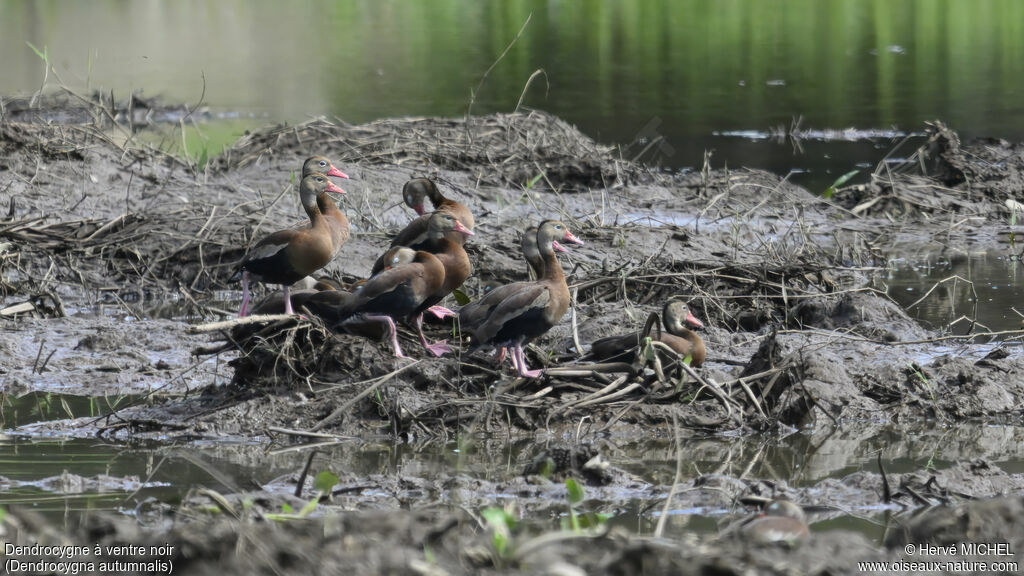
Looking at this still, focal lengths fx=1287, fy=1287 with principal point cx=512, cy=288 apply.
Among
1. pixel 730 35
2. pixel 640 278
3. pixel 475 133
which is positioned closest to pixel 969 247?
pixel 640 278

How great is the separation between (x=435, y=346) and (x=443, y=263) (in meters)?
0.45

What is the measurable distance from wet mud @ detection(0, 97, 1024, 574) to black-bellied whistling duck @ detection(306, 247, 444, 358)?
17 centimetres

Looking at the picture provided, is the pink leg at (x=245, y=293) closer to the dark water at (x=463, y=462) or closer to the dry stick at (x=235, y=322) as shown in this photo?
→ the dry stick at (x=235, y=322)

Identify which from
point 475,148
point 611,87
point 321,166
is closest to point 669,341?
point 321,166

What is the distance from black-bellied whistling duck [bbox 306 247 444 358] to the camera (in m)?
6.45

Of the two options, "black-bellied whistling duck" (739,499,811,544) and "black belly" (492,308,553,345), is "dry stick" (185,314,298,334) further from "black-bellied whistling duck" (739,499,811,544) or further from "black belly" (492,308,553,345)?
"black-bellied whistling duck" (739,499,811,544)

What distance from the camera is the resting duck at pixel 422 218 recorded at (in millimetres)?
7262

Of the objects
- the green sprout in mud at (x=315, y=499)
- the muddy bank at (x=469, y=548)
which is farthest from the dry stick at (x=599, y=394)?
the muddy bank at (x=469, y=548)

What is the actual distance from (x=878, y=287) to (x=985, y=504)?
5255 mm

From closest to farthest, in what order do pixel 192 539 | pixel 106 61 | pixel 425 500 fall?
pixel 192 539 < pixel 425 500 < pixel 106 61

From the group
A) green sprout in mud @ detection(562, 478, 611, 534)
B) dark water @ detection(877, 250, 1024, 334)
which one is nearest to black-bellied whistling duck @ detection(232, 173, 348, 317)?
green sprout in mud @ detection(562, 478, 611, 534)

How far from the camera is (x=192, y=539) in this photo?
3609mm

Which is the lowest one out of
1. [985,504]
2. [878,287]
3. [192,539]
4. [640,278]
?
[878,287]

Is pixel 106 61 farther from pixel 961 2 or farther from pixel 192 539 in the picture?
pixel 192 539
